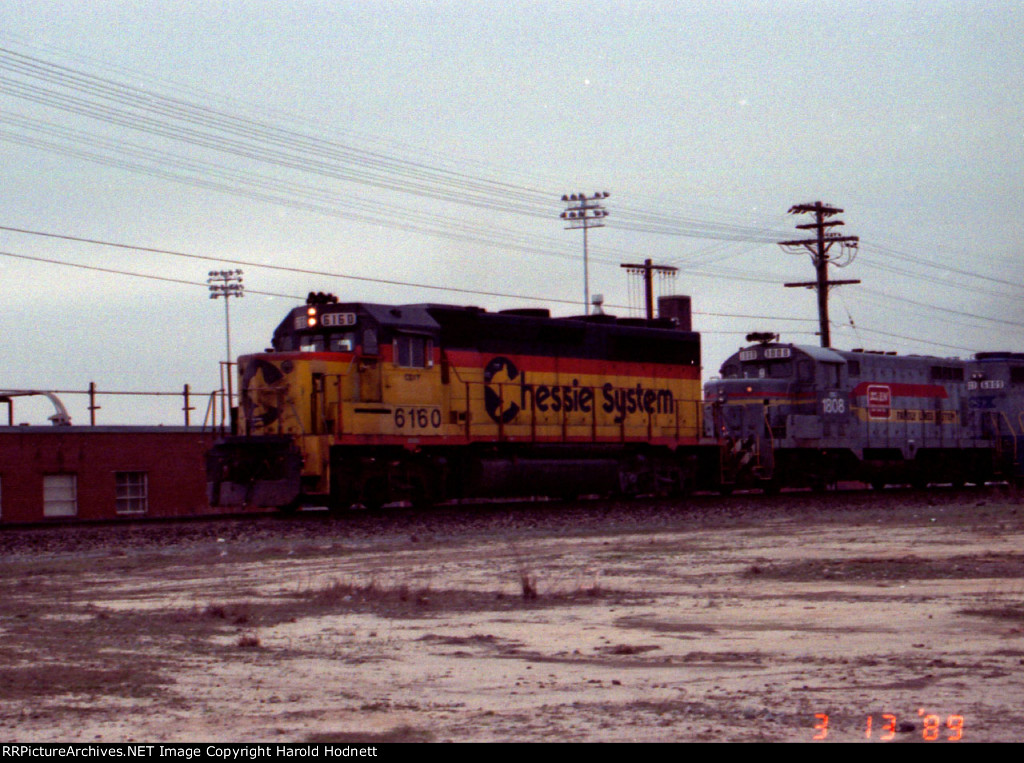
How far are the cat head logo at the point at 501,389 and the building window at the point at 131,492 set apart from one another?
12962 millimetres

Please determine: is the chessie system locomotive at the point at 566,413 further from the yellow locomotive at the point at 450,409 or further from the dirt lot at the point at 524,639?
the dirt lot at the point at 524,639

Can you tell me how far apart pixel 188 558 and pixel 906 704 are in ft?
38.9

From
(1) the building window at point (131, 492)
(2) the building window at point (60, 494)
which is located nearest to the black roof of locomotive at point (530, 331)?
(2) the building window at point (60, 494)

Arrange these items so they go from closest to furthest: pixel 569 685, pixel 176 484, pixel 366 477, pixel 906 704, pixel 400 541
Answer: pixel 906 704
pixel 569 685
pixel 400 541
pixel 366 477
pixel 176 484

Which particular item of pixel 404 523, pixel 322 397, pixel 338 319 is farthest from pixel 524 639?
pixel 338 319

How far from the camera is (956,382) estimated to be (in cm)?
3697

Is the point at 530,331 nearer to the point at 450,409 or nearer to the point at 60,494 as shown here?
the point at 450,409

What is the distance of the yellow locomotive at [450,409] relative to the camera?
22672 mm

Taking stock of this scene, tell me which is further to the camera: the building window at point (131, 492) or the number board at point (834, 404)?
the building window at point (131, 492)

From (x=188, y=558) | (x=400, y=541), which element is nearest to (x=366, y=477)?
(x=400, y=541)

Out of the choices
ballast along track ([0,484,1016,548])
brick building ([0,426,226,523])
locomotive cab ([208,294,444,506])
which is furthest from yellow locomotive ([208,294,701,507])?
brick building ([0,426,226,523])

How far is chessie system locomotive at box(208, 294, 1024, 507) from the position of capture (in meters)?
22.9

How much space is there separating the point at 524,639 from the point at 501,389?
660 inches
